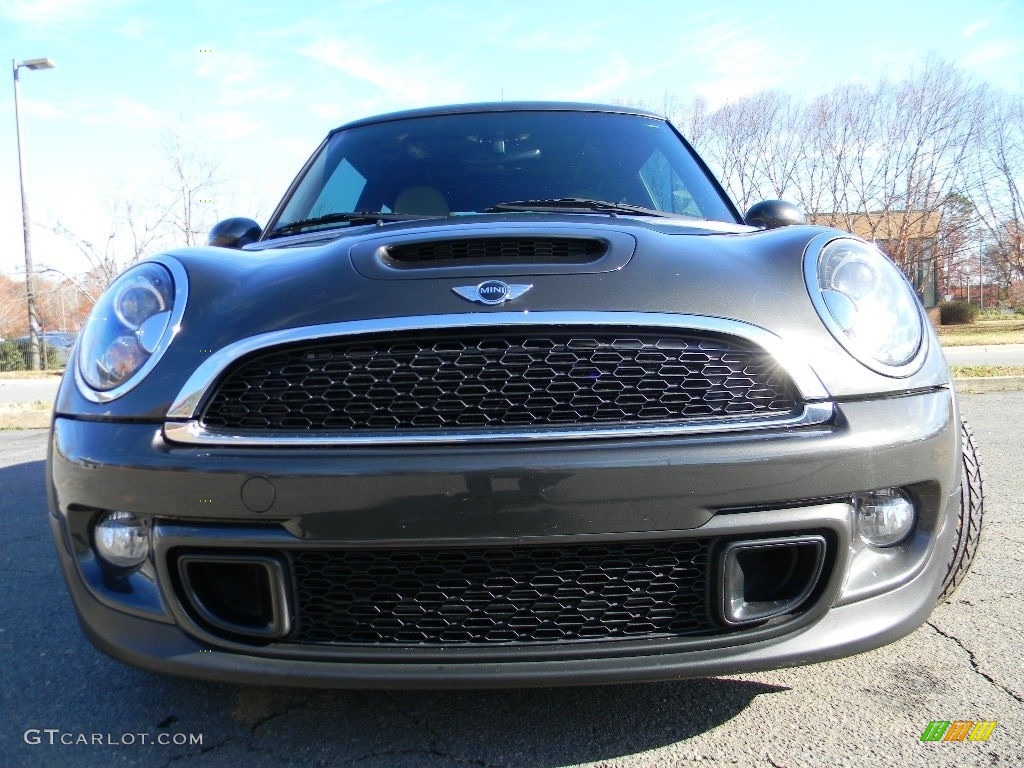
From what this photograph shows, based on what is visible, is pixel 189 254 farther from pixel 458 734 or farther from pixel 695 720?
pixel 695 720

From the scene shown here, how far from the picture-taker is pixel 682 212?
2504mm

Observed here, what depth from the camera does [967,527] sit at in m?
1.89

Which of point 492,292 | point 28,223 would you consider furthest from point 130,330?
point 28,223

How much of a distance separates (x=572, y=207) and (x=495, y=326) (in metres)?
0.95

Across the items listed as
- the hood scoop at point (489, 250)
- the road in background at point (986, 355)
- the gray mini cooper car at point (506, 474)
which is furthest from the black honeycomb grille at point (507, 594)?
the road in background at point (986, 355)

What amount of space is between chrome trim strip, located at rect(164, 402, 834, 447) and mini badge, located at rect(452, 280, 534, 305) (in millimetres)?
263

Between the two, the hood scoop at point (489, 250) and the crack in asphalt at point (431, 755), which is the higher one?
the hood scoop at point (489, 250)

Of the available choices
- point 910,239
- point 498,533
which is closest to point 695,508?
point 498,533

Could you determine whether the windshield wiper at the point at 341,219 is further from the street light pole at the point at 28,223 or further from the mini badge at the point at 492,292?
the street light pole at the point at 28,223

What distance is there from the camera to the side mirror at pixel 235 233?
245 centimetres

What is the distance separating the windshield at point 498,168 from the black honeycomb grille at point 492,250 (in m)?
0.70

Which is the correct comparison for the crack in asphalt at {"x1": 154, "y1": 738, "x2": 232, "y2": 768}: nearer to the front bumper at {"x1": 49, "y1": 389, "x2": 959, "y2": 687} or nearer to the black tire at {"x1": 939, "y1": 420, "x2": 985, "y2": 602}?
the front bumper at {"x1": 49, "y1": 389, "x2": 959, "y2": 687}

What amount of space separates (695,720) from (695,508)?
23.8 inches

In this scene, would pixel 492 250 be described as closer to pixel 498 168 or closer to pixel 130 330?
pixel 130 330
